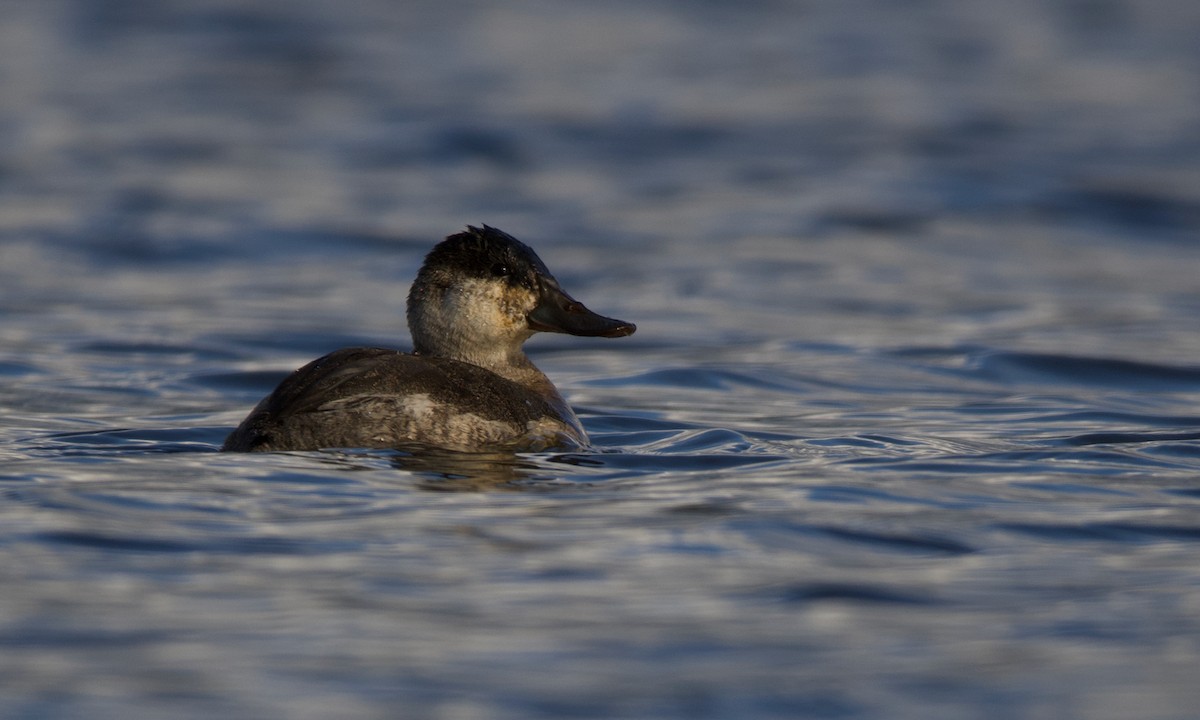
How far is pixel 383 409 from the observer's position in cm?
619

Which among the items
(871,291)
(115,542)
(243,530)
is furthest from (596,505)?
(871,291)

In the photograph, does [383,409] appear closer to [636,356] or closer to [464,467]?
[464,467]

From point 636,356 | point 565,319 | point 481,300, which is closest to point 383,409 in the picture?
point 481,300

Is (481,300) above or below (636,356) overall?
above

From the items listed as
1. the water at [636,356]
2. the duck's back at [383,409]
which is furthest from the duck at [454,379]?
the water at [636,356]

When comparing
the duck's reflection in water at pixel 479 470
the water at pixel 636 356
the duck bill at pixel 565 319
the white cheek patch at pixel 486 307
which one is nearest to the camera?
the water at pixel 636 356

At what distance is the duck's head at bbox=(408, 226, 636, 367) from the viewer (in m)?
7.09

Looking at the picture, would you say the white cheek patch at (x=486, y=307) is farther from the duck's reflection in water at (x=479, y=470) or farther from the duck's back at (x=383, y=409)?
the duck's reflection in water at (x=479, y=470)

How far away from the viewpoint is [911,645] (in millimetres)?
4512

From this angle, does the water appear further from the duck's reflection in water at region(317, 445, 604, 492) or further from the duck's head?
the duck's head

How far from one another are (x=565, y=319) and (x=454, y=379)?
1000mm

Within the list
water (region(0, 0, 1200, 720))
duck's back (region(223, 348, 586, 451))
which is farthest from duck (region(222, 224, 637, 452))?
water (region(0, 0, 1200, 720))

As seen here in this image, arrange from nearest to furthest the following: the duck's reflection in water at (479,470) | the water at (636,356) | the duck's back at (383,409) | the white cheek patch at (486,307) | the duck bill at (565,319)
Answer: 1. the water at (636,356)
2. the duck's reflection in water at (479,470)
3. the duck's back at (383,409)
4. the white cheek patch at (486,307)
5. the duck bill at (565,319)

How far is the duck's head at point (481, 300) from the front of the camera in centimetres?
709
